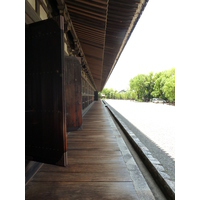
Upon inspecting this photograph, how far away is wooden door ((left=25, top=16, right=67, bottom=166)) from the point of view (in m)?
1.98

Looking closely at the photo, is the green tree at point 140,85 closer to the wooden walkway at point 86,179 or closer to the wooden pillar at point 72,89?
the wooden pillar at point 72,89

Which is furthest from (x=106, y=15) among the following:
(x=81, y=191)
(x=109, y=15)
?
(x=81, y=191)

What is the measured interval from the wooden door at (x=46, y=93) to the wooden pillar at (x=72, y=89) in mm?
2285

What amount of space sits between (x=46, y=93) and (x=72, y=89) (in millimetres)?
2437

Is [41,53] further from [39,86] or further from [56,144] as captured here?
[56,144]

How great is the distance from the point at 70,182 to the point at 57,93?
1157mm

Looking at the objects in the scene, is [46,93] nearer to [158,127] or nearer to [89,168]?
[89,168]

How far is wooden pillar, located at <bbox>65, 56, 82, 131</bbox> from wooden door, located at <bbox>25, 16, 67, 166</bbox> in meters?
2.28

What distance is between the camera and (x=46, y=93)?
2.07 m

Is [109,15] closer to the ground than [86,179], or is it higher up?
higher up

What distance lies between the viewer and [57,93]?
1994mm

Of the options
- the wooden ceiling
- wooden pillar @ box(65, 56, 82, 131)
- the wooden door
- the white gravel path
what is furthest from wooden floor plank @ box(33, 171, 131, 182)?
the white gravel path

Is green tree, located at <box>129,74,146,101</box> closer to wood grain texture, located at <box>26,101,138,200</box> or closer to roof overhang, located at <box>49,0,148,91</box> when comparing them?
roof overhang, located at <box>49,0,148,91</box>
